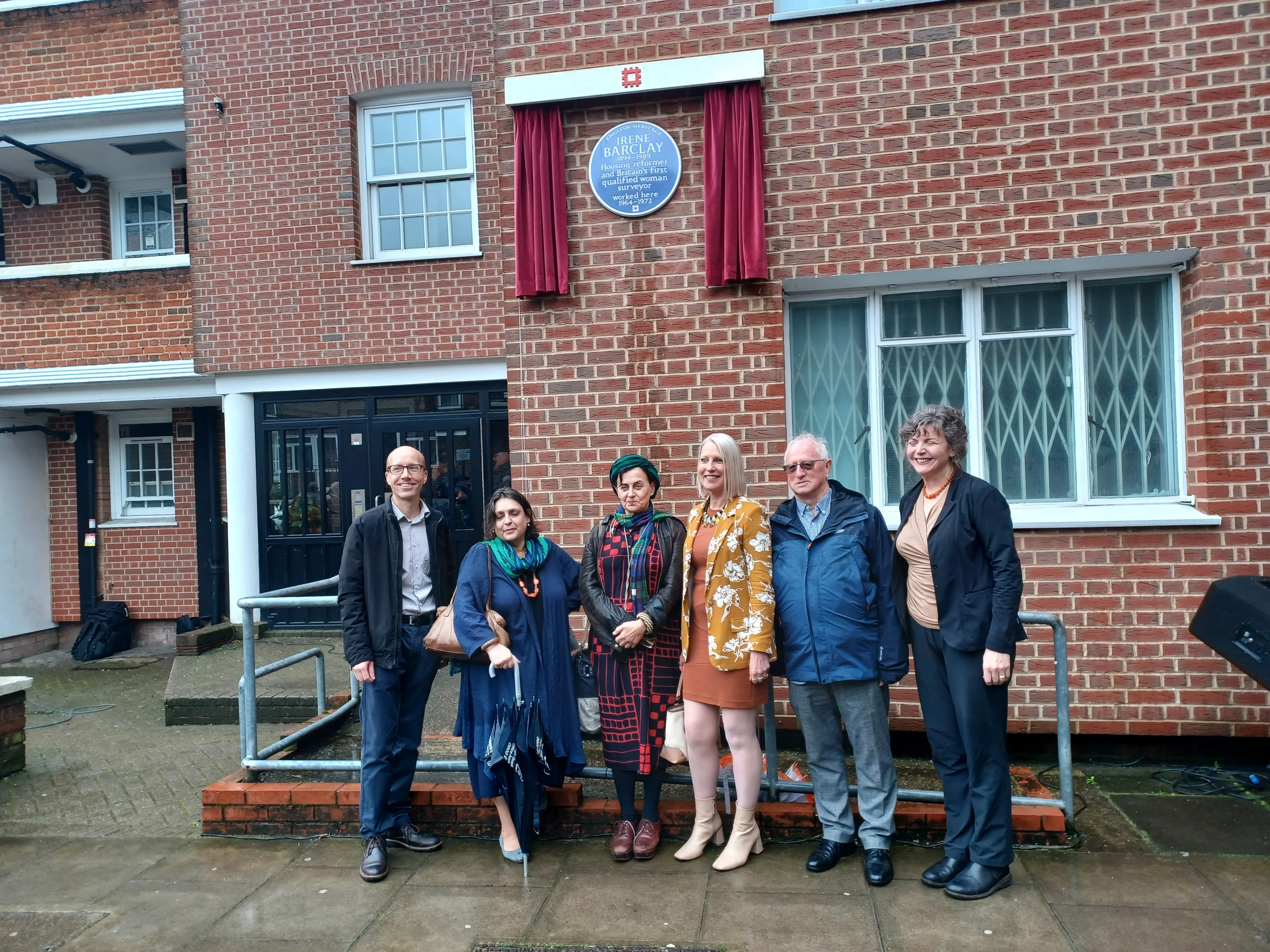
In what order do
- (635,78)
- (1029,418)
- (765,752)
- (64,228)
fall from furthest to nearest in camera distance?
(64,228)
(1029,418)
(635,78)
(765,752)

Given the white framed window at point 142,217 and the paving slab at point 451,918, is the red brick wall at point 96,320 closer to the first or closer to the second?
the white framed window at point 142,217

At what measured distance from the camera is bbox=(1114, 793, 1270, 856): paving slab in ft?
13.5

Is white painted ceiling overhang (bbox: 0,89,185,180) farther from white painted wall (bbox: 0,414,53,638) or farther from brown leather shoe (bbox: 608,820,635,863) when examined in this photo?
brown leather shoe (bbox: 608,820,635,863)

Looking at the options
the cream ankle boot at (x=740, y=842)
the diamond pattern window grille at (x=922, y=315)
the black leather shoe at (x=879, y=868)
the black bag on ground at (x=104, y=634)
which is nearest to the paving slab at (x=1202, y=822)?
the black leather shoe at (x=879, y=868)

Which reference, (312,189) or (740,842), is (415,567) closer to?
(740,842)

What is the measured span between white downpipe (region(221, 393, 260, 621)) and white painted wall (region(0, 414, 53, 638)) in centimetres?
307

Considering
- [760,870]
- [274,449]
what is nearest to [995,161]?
[760,870]

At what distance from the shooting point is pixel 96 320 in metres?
10.1

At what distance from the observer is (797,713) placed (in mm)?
3967

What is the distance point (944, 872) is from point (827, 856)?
471mm

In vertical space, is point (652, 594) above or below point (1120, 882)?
above

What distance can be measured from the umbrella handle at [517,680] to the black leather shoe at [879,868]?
1.61 m

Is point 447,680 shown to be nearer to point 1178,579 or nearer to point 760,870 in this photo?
point 760,870

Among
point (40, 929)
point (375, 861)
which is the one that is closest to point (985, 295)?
point (375, 861)
